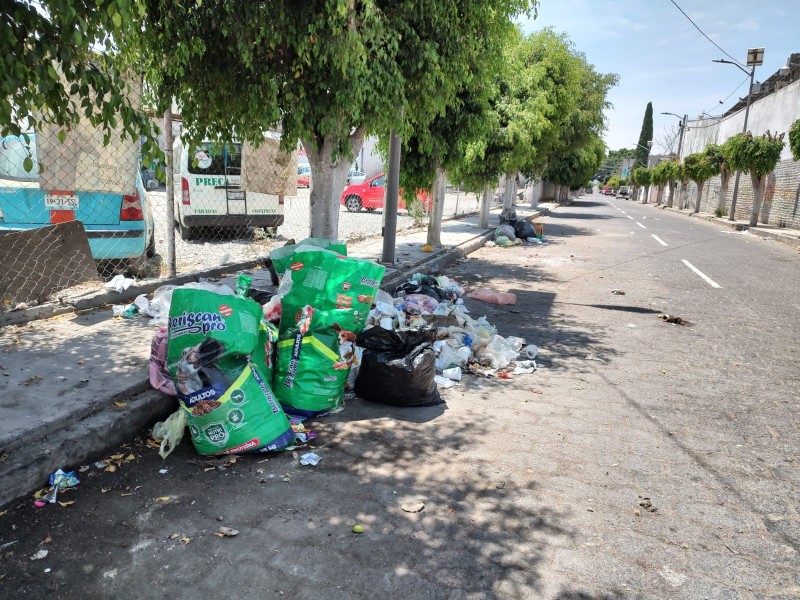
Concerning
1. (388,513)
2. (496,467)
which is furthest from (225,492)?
(496,467)

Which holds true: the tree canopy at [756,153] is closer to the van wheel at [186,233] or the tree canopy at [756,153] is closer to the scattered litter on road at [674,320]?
the scattered litter on road at [674,320]

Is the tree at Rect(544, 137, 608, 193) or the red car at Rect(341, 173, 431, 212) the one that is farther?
the tree at Rect(544, 137, 608, 193)

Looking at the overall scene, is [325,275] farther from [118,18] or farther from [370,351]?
[118,18]

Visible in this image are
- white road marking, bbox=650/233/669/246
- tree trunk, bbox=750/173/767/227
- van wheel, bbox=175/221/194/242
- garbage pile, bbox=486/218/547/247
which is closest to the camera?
van wheel, bbox=175/221/194/242

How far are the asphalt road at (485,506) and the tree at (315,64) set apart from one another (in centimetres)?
292

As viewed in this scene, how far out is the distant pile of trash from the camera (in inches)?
127

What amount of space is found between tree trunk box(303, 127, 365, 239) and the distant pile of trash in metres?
1.63

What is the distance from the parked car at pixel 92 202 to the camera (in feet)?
18.8

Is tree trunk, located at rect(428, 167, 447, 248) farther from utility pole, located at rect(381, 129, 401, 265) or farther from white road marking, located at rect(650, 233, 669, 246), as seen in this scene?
white road marking, located at rect(650, 233, 669, 246)

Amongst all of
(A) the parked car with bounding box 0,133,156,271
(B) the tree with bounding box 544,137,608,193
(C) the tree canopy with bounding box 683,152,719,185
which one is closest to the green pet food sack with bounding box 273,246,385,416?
(A) the parked car with bounding box 0,133,156,271

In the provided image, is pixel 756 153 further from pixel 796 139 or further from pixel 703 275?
pixel 703 275

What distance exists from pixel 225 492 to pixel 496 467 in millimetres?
1497

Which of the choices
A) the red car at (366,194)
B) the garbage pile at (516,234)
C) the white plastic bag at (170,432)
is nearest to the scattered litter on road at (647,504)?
the white plastic bag at (170,432)

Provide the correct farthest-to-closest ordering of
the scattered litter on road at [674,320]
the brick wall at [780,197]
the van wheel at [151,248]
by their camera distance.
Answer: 1. the brick wall at [780,197]
2. the van wheel at [151,248]
3. the scattered litter on road at [674,320]
